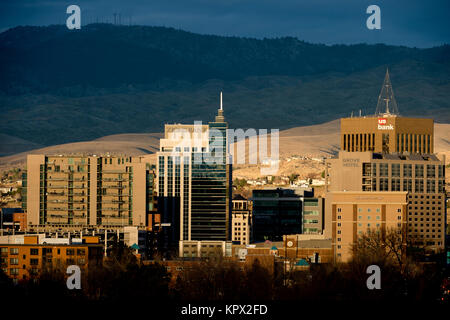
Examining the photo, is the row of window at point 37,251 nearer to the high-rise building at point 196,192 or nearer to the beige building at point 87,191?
the beige building at point 87,191

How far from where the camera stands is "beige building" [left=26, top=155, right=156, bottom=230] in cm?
17112

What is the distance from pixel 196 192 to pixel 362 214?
45274 mm

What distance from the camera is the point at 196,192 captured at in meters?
194

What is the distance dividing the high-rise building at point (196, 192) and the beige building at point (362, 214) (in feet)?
125

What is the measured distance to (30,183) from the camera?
175750 mm

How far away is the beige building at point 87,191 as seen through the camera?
171 m

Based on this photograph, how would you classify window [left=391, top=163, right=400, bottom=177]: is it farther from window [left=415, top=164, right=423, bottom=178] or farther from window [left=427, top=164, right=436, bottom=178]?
window [left=427, top=164, right=436, bottom=178]

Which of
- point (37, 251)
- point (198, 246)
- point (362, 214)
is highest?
point (362, 214)

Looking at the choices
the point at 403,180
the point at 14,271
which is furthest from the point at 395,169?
the point at 14,271

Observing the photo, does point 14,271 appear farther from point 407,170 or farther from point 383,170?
point 407,170

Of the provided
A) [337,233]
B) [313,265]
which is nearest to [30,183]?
[337,233]

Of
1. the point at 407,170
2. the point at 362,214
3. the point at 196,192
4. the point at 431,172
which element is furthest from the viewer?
the point at 196,192

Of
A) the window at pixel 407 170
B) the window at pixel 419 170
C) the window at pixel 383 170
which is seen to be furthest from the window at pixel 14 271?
the window at pixel 419 170
